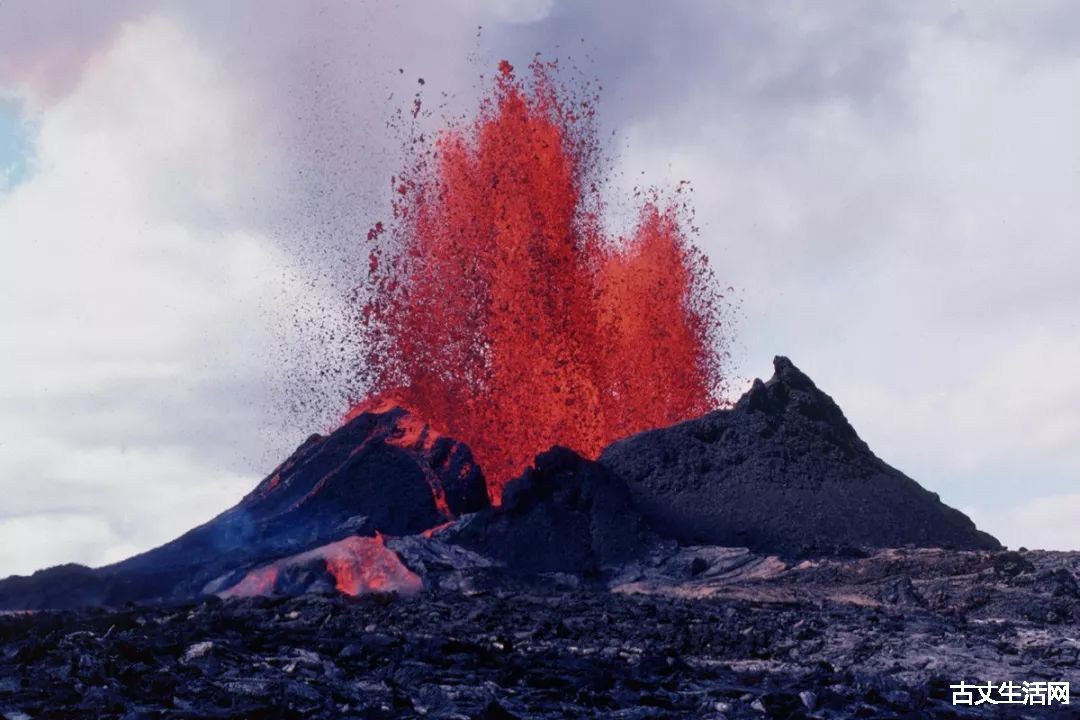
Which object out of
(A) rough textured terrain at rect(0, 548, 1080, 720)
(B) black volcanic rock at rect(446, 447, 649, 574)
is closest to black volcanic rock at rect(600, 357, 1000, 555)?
(B) black volcanic rock at rect(446, 447, 649, 574)

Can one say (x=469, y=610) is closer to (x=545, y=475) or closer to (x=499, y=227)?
(x=545, y=475)

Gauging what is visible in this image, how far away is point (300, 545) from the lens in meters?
29.8

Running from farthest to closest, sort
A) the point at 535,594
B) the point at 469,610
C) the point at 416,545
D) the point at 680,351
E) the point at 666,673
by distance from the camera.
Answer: the point at 680,351
the point at 416,545
the point at 535,594
the point at 469,610
the point at 666,673

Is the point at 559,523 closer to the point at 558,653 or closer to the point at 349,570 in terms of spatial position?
the point at 349,570

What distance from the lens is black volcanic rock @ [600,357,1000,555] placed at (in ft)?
102

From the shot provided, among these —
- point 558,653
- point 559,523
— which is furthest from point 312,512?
point 558,653

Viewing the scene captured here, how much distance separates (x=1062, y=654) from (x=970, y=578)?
7.19m

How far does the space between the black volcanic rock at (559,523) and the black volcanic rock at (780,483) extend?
55.4 inches

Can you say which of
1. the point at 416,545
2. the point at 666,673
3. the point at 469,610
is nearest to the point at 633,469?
the point at 416,545

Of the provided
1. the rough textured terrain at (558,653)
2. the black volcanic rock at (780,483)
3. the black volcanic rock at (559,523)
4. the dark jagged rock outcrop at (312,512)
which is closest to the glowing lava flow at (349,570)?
the dark jagged rock outcrop at (312,512)

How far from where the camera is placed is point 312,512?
105 ft

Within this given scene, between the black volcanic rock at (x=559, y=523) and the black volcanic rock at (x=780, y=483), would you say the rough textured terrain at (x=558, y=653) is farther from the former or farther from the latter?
the black volcanic rock at (x=780, y=483)

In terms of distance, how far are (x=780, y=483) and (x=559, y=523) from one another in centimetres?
710

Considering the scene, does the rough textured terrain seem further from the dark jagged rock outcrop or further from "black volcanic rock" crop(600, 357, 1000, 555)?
the dark jagged rock outcrop
